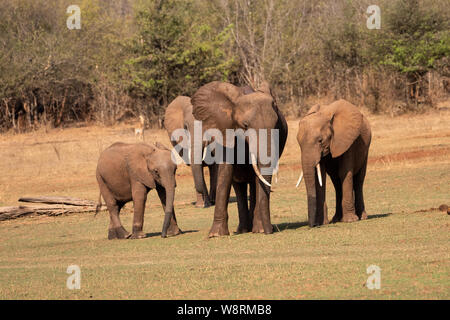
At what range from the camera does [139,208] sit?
536 inches

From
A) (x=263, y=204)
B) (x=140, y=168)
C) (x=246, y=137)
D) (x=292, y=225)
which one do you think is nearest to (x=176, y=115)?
(x=140, y=168)

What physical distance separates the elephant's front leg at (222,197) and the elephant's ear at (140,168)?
1.60 m

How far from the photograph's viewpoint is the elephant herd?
11.9 metres

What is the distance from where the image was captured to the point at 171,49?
3466 cm

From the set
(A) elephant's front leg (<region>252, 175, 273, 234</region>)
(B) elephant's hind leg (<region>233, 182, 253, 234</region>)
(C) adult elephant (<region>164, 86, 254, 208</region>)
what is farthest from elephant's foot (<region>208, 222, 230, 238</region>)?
(C) adult elephant (<region>164, 86, 254, 208</region>)

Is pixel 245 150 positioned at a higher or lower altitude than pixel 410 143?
higher

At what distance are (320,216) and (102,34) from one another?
3120 cm

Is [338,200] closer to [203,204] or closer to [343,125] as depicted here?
[343,125]

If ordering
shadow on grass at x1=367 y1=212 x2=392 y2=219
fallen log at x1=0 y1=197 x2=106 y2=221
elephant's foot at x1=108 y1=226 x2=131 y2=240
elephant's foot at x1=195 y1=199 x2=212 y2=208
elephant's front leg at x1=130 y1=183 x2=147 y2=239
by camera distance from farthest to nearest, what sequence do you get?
elephant's foot at x1=195 y1=199 x2=212 y2=208 < fallen log at x1=0 y1=197 x2=106 y2=221 < elephant's foot at x1=108 y1=226 x2=131 y2=240 < shadow on grass at x1=367 y1=212 x2=392 y2=219 < elephant's front leg at x1=130 y1=183 x2=147 y2=239

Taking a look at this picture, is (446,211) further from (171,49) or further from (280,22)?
(280,22)

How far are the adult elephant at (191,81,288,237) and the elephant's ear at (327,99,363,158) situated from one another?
2.60ft

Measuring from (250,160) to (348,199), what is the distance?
1815 mm

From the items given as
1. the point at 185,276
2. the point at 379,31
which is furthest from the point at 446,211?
the point at 379,31

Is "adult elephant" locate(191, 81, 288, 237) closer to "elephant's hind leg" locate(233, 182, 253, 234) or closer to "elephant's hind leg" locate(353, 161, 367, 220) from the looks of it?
"elephant's hind leg" locate(233, 182, 253, 234)
